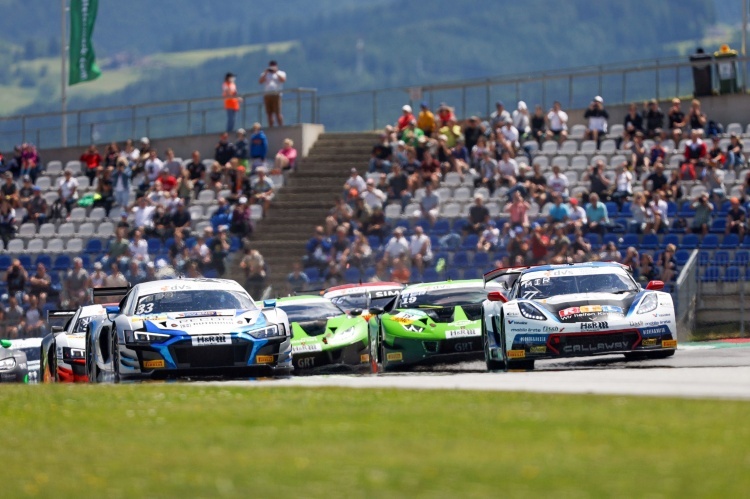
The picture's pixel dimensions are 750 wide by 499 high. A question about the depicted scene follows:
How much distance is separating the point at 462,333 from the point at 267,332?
142 inches

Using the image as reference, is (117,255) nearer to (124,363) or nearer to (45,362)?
(45,362)

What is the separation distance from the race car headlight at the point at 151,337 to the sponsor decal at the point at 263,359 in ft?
3.48

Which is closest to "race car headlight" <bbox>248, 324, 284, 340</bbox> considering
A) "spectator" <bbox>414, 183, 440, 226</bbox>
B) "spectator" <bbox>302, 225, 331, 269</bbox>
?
"spectator" <bbox>302, 225, 331, 269</bbox>

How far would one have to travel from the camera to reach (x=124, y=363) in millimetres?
18969

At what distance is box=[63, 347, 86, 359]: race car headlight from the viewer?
73.1ft

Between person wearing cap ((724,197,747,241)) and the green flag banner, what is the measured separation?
85.5ft

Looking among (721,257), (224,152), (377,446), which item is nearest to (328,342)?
(721,257)

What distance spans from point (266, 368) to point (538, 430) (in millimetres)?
8355

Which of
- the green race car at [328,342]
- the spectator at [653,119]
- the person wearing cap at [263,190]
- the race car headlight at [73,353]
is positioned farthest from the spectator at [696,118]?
the race car headlight at [73,353]

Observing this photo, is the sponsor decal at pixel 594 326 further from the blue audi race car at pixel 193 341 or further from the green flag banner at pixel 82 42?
the green flag banner at pixel 82 42

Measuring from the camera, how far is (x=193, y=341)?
18.7 m

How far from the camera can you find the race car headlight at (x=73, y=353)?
22.3m

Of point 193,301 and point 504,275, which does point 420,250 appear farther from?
point 193,301

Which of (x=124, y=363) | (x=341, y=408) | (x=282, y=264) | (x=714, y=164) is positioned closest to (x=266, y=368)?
(x=124, y=363)
